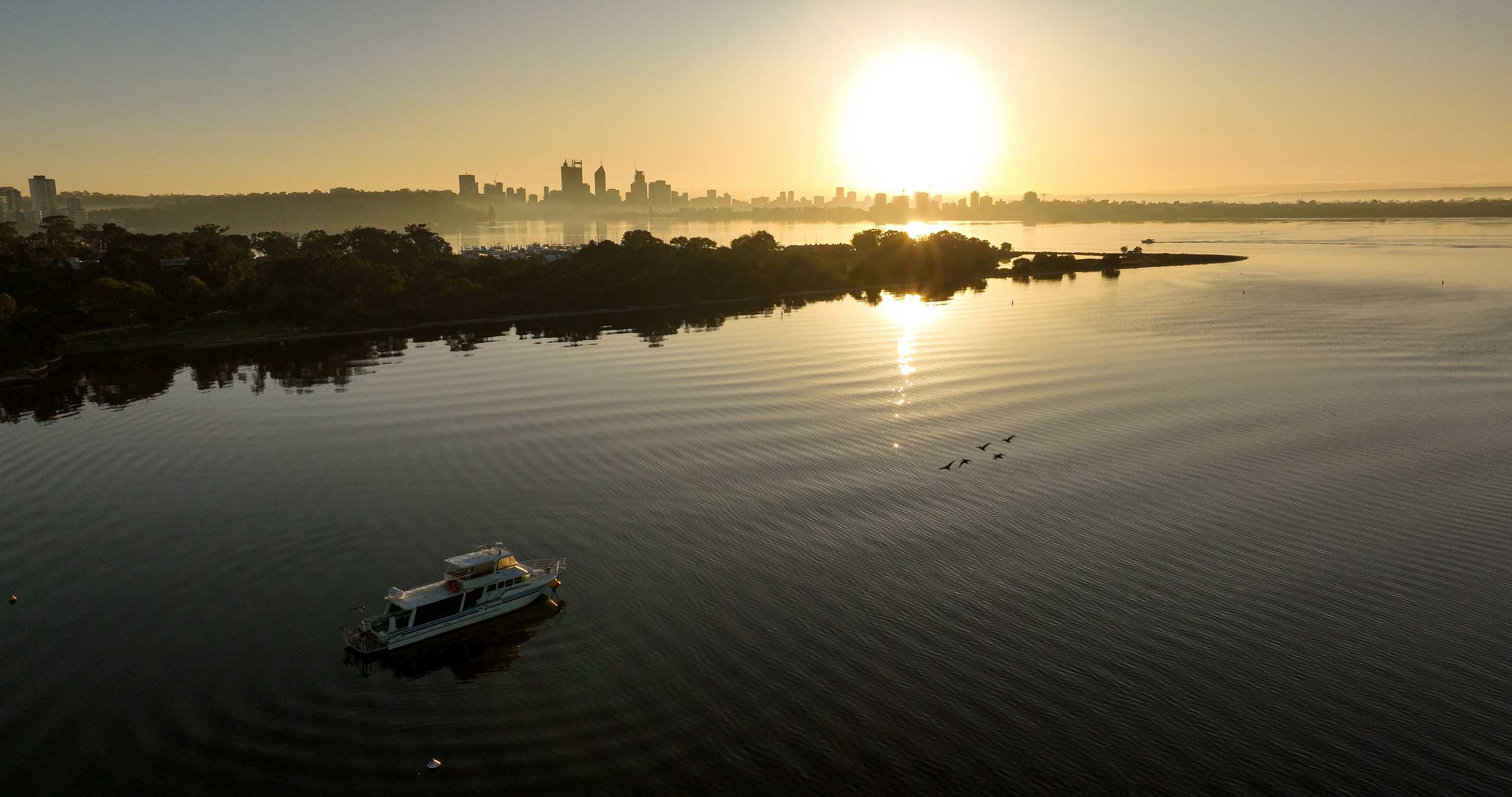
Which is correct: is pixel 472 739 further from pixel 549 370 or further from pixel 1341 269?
pixel 1341 269

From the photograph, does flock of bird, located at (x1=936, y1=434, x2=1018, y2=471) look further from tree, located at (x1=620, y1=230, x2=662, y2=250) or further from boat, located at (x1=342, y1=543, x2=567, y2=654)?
tree, located at (x1=620, y1=230, x2=662, y2=250)

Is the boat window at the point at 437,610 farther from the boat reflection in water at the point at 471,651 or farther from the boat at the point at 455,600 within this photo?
the boat reflection in water at the point at 471,651

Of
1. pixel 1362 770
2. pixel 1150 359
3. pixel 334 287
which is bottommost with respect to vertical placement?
pixel 1362 770

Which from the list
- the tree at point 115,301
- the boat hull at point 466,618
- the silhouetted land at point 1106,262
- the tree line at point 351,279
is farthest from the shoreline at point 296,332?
the boat hull at point 466,618

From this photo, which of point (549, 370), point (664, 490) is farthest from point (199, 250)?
point (664, 490)

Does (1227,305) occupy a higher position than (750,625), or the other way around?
(1227,305)

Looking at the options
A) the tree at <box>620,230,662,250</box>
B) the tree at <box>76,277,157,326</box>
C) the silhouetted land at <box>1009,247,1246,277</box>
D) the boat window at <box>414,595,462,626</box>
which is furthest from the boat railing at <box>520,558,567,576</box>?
the silhouetted land at <box>1009,247,1246,277</box>

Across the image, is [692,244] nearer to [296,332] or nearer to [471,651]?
[296,332]
